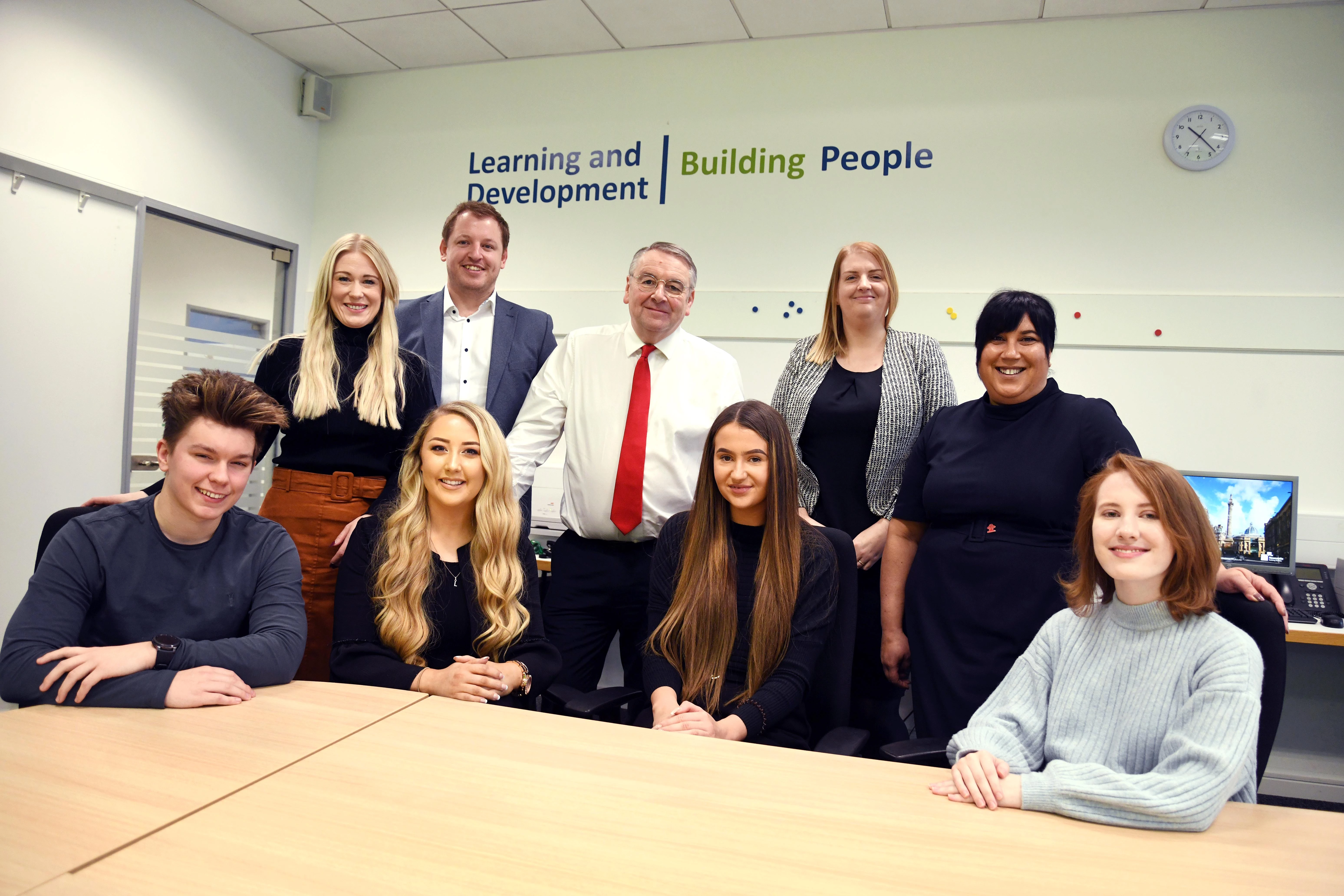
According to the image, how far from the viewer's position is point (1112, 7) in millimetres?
3465

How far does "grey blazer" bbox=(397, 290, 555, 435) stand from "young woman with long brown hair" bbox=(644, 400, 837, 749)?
99 centimetres

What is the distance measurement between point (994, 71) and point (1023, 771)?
10.9 ft

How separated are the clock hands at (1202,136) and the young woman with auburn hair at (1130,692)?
8.94 ft

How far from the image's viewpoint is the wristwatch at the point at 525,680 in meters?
1.88

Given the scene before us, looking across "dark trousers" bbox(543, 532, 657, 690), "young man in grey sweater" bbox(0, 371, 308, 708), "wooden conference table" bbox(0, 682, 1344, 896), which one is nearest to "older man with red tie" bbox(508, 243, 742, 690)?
"dark trousers" bbox(543, 532, 657, 690)

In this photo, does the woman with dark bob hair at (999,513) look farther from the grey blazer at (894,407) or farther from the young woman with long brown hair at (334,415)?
the young woman with long brown hair at (334,415)

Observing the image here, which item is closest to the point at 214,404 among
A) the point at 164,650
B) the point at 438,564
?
the point at 164,650

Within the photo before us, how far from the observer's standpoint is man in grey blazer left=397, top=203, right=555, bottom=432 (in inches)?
110

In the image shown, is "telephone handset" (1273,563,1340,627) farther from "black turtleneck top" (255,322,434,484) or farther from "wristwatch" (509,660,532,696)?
"black turtleneck top" (255,322,434,484)

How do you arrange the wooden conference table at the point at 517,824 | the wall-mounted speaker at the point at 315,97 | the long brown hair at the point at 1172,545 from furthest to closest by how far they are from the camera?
the wall-mounted speaker at the point at 315,97, the long brown hair at the point at 1172,545, the wooden conference table at the point at 517,824

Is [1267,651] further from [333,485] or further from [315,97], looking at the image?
[315,97]

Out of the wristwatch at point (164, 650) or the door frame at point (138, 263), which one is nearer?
the wristwatch at point (164, 650)

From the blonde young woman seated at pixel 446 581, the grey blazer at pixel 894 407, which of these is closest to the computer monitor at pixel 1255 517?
the grey blazer at pixel 894 407

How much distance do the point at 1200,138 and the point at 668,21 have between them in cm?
236
